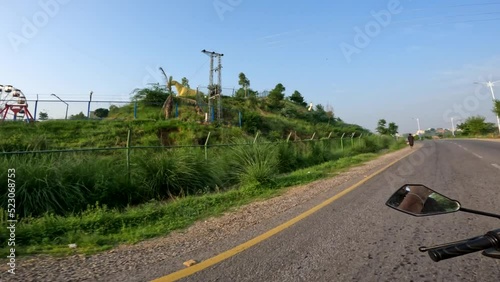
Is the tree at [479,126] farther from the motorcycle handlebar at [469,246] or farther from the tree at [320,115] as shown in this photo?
the motorcycle handlebar at [469,246]

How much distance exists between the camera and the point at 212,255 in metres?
4.15

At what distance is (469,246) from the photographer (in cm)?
170

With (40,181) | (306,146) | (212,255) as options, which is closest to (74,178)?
(40,181)

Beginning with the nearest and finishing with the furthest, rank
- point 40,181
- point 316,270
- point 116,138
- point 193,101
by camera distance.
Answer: point 316,270
point 40,181
point 116,138
point 193,101

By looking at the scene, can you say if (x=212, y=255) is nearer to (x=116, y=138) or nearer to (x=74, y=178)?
(x=74, y=178)

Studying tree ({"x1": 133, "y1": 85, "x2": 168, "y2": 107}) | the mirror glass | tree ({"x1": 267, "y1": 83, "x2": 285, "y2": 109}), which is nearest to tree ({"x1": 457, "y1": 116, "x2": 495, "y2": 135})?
tree ({"x1": 267, "y1": 83, "x2": 285, "y2": 109})

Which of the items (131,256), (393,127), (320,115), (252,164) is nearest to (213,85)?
(252,164)

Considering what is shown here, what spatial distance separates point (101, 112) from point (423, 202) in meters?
33.9

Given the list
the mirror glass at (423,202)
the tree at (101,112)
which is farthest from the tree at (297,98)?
the mirror glass at (423,202)

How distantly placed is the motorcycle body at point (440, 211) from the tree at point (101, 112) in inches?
1289

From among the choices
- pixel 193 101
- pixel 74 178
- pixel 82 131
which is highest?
pixel 193 101

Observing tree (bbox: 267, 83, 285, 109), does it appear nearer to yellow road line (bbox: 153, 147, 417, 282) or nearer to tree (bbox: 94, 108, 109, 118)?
tree (bbox: 94, 108, 109, 118)

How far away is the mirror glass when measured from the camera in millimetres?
1944

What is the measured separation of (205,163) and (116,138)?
13726mm
